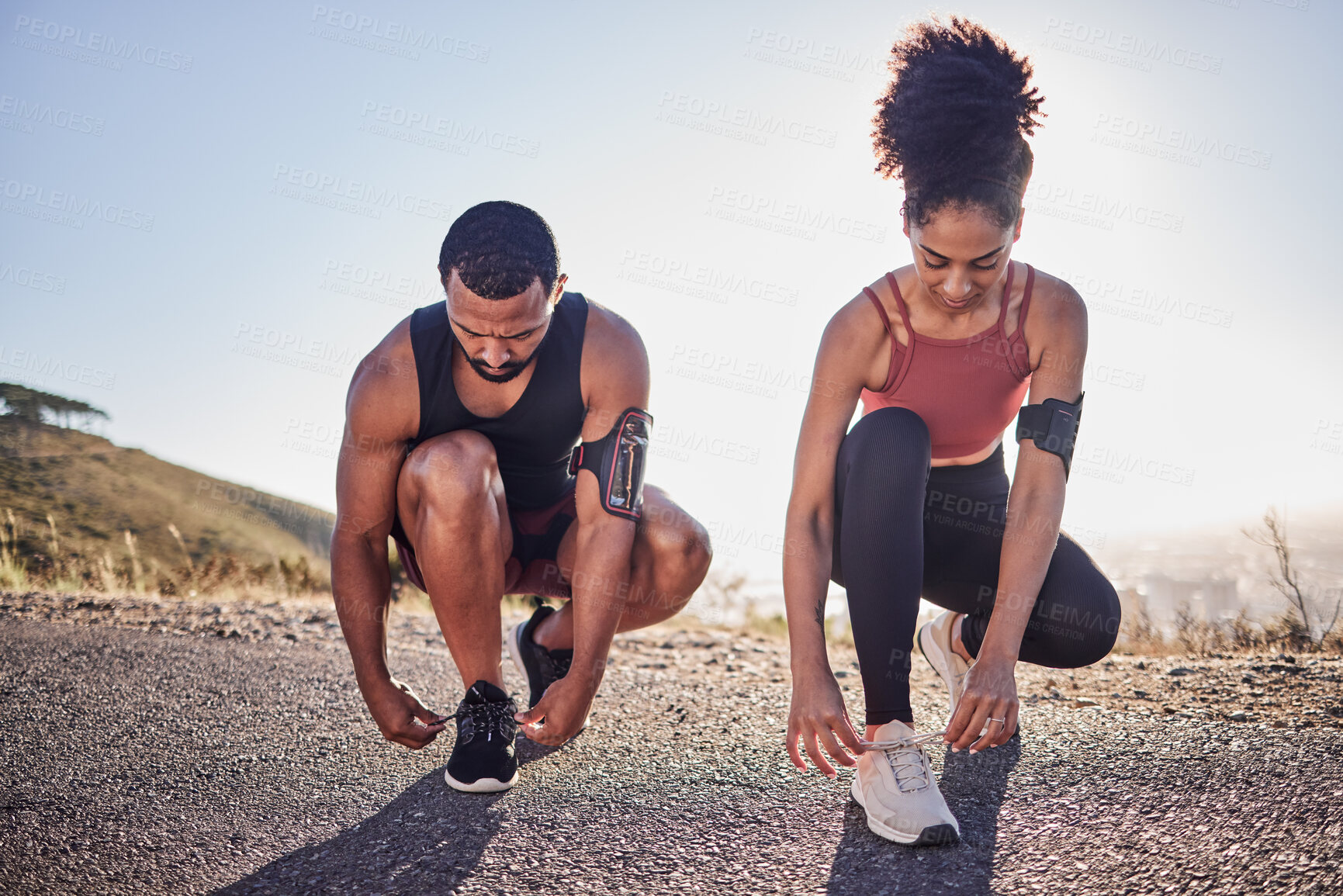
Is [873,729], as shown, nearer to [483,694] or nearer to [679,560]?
[679,560]

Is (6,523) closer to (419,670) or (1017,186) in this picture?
(419,670)

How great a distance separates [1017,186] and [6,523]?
23.8 ft

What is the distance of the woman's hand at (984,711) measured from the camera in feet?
5.66

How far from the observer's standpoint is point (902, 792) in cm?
176

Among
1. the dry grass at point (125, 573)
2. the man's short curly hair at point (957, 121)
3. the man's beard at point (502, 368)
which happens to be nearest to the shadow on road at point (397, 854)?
the man's beard at point (502, 368)

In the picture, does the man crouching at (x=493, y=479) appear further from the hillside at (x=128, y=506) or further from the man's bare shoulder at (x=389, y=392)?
the hillside at (x=128, y=506)

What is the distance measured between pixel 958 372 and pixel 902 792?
109 cm

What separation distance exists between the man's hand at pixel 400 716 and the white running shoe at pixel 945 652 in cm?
149

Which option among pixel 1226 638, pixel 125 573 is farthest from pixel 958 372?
pixel 125 573

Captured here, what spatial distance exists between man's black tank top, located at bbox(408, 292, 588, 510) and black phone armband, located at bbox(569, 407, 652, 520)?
0.15 m

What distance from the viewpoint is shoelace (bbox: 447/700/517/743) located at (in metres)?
2.16

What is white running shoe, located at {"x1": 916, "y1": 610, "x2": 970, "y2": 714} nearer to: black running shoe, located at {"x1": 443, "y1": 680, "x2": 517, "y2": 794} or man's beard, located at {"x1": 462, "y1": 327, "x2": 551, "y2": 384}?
black running shoe, located at {"x1": 443, "y1": 680, "x2": 517, "y2": 794}

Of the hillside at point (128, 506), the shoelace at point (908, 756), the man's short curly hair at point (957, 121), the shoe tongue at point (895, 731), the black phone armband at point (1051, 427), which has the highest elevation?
the man's short curly hair at point (957, 121)

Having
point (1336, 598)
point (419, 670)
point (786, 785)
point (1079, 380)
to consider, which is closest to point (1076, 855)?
point (786, 785)
